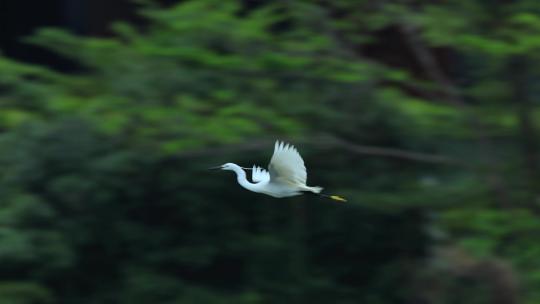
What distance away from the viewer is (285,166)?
498 cm

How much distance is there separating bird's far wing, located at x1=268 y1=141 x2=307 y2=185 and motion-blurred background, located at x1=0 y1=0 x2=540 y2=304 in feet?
12.4

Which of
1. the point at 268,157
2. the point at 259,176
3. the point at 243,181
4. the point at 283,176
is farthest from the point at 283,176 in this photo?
the point at 268,157

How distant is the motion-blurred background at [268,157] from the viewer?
8.90 metres

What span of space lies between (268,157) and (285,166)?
4001 mm

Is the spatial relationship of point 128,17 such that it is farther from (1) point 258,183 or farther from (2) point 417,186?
(1) point 258,183

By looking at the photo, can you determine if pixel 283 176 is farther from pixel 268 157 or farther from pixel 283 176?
pixel 268 157

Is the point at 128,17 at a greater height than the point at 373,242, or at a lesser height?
greater

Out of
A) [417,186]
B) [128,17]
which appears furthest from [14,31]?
[417,186]

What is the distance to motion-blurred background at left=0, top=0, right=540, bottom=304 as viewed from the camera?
8.90m

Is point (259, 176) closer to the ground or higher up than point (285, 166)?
higher up

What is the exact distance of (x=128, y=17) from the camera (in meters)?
11.6

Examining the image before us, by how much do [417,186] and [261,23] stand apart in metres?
1.71

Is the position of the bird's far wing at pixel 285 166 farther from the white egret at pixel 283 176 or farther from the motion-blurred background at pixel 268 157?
the motion-blurred background at pixel 268 157

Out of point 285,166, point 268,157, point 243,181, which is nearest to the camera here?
point 285,166
